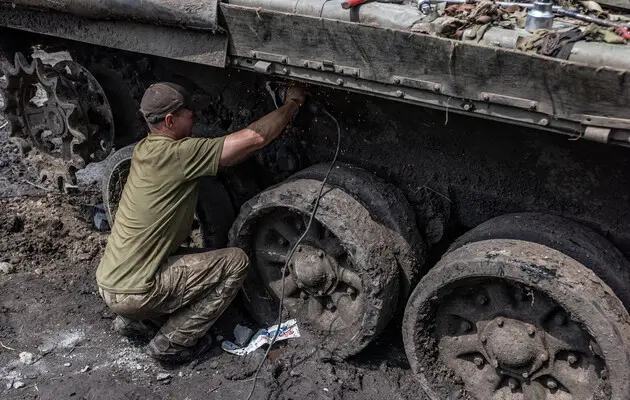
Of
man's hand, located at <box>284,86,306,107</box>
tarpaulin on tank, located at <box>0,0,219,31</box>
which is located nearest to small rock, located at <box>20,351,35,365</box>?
tarpaulin on tank, located at <box>0,0,219,31</box>

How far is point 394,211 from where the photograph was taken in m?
4.13

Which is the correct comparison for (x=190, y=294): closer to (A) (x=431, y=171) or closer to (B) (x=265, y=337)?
(B) (x=265, y=337)

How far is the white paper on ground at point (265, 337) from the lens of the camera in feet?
15.6

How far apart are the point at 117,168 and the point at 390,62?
2.51 meters

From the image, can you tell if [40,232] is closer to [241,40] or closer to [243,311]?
[243,311]

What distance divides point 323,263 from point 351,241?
39cm

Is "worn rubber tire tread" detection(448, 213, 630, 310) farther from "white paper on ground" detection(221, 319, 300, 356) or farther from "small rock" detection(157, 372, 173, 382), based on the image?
"small rock" detection(157, 372, 173, 382)

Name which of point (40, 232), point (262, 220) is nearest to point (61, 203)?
point (40, 232)

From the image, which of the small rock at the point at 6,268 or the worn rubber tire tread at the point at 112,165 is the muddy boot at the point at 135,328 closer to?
the worn rubber tire tread at the point at 112,165

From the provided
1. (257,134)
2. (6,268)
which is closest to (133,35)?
(257,134)

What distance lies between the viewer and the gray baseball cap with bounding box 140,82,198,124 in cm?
440

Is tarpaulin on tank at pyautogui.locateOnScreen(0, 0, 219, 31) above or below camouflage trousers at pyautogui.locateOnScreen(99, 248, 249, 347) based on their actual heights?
above

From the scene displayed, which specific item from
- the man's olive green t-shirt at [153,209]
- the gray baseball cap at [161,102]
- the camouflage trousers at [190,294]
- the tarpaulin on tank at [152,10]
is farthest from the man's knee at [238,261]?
the tarpaulin on tank at [152,10]

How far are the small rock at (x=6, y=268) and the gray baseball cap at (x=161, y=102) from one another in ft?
6.91
